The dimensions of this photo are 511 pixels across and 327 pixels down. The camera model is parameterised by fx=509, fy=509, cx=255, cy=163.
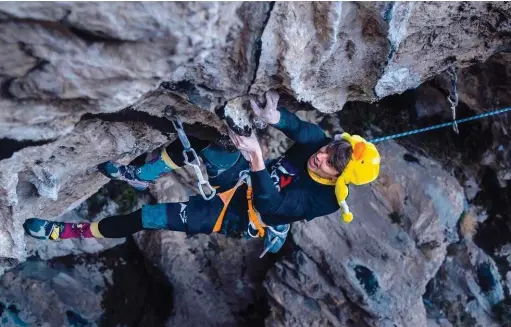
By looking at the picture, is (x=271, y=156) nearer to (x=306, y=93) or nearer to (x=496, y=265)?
(x=306, y=93)

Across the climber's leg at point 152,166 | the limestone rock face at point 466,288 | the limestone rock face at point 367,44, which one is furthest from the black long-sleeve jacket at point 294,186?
the limestone rock face at point 466,288

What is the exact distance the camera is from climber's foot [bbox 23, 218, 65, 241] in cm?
432

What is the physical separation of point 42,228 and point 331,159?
253 cm

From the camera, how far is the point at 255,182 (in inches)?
143

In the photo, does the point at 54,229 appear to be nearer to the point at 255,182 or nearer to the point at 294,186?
the point at 255,182

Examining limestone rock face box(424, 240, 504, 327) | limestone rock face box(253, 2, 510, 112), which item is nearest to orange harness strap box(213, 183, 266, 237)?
limestone rock face box(253, 2, 510, 112)

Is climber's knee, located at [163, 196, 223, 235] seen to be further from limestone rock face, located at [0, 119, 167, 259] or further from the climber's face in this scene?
the climber's face

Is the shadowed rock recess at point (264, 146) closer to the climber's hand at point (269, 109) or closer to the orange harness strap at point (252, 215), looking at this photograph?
the climber's hand at point (269, 109)

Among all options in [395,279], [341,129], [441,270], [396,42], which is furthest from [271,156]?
[396,42]

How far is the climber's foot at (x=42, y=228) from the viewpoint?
432cm

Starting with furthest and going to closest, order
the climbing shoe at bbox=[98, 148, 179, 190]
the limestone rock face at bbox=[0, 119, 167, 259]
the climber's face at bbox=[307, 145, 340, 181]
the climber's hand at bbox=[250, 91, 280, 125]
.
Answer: the climbing shoe at bbox=[98, 148, 179, 190] → the climber's face at bbox=[307, 145, 340, 181] → the climber's hand at bbox=[250, 91, 280, 125] → the limestone rock face at bbox=[0, 119, 167, 259]

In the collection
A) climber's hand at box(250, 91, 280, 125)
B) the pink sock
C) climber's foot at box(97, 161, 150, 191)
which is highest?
climber's hand at box(250, 91, 280, 125)

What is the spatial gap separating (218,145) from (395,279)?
3177mm

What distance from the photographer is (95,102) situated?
290cm
